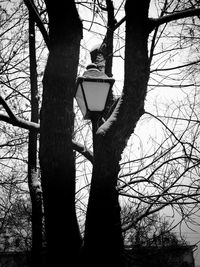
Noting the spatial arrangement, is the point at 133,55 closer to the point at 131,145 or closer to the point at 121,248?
the point at 121,248

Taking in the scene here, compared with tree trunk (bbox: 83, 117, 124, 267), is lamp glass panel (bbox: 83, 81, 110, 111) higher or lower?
higher

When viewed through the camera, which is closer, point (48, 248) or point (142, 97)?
point (48, 248)

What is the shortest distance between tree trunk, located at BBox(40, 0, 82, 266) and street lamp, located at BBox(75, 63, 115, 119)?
0.38 m

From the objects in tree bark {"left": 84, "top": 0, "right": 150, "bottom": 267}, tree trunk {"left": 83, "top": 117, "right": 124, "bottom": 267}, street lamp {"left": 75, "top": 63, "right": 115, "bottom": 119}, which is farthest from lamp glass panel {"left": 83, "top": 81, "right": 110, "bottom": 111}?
tree trunk {"left": 83, "top": 117, "right": 124, "bottom": 267}

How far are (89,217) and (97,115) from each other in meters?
1.14

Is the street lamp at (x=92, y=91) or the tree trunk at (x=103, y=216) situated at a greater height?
the street lamp at (x=92, y=91)

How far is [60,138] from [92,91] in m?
0.85

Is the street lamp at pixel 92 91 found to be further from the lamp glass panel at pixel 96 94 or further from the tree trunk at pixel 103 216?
the tree trunk at pixel 103 216

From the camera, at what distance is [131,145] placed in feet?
19.6

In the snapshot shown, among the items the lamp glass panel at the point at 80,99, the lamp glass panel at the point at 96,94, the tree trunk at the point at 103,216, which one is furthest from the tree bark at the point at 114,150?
the lamp glass panel at the point at 80,99

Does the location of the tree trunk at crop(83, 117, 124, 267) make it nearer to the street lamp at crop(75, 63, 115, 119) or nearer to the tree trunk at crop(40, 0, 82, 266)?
the tree trunk at crop(40, 0, 82, 266)

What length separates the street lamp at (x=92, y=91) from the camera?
9.05ft

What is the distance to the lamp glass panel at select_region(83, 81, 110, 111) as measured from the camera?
2773 mm

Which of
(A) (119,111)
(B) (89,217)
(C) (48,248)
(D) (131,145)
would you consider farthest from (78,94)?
(D) (131,145)
